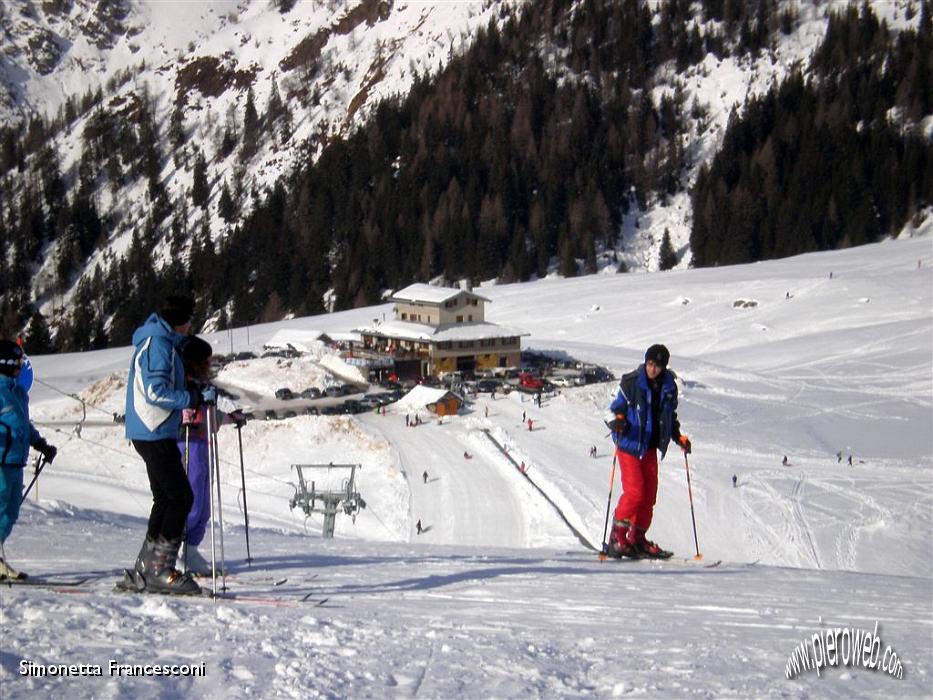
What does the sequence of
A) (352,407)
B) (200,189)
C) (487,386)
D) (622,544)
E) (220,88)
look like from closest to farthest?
(622,544), (352,407), (487,386), (200,189), (220,88)

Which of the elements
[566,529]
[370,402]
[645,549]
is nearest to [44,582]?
[645,549]

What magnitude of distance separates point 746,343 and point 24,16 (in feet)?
489

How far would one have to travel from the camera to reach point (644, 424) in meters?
7.12

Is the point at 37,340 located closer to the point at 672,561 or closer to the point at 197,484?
the point at 672,561

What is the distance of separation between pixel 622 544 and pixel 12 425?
4.58m

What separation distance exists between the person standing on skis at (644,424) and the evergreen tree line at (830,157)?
75598 millimetres

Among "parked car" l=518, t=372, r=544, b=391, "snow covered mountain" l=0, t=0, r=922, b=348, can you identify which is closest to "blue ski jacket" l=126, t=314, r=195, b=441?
"parked car" l=518, t=372, r=544, b=391

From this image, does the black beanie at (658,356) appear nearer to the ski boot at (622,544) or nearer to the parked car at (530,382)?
the ski boot at (622,544)

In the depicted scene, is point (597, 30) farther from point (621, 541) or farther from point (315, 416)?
point (621, 541)

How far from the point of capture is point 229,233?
106m

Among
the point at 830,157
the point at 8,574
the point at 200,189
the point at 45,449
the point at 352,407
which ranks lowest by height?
the point at 8,574

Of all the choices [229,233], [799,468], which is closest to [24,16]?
[229,233]

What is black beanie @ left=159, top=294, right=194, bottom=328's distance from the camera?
17.1 ft

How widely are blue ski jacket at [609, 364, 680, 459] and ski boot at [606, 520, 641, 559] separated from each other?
2.82 ft
